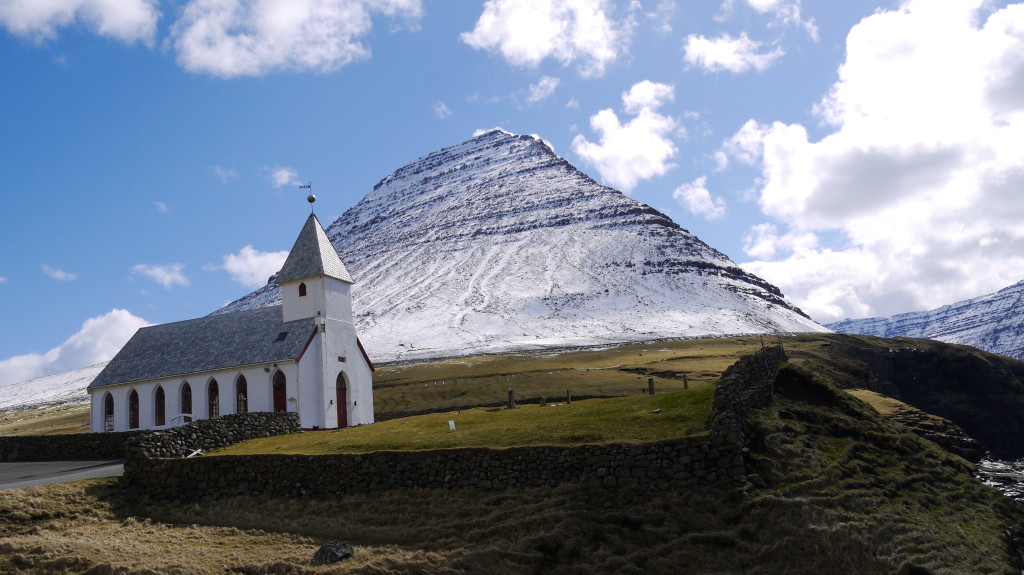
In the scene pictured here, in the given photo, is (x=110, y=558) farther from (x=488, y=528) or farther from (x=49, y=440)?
(x=49, y=440)

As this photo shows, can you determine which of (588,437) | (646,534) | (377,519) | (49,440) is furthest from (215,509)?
(49,440)

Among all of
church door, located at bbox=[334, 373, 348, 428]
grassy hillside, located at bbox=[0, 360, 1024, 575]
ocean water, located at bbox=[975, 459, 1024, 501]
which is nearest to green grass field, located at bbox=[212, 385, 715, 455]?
grassy hillside, located at bbox=[0, 360, 1024, 575]

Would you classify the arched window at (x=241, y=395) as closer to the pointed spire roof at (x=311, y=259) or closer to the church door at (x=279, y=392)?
the church door at (x=279, y=392)

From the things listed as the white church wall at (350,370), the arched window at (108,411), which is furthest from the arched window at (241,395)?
the arched window at (108,411)

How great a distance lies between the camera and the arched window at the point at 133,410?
50.8 metres

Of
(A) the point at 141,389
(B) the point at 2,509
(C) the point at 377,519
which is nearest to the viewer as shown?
(C) the point at 377,519

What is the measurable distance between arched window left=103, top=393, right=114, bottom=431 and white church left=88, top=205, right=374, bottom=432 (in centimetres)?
7

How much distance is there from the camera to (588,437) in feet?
74.5

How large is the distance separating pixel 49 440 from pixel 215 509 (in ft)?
67.3

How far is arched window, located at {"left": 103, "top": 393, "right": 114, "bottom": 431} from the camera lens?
51.9 m

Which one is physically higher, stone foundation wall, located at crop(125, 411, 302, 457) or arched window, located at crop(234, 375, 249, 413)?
arched window, located at crop(234, 375, 249, 413)

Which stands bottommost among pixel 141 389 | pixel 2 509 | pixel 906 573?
pixel 906 573

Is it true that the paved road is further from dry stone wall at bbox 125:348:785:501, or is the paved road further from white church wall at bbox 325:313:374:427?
white church wall at bbox 325:313:374:427

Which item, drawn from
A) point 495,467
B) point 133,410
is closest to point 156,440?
point 495,467
